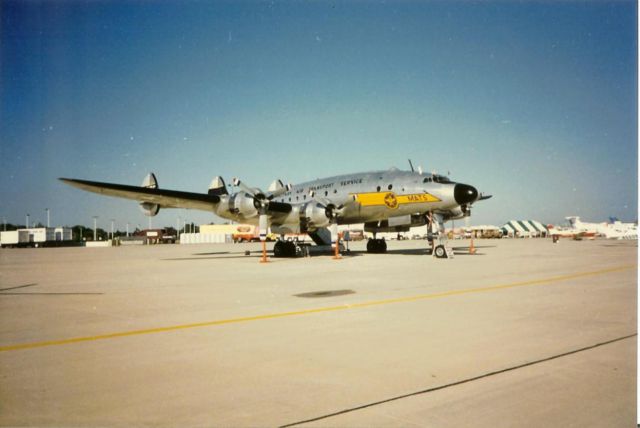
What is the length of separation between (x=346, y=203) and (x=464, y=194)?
255 inches

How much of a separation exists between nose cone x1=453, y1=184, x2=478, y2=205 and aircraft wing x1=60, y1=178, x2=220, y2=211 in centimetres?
1253

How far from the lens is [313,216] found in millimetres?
25203

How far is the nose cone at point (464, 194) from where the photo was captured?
23.0 metres

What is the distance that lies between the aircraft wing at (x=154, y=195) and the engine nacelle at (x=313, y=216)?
4767mm

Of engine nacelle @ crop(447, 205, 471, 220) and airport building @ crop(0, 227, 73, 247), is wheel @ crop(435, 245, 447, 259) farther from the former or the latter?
airport building @ crop(0, 227, 73, 247)

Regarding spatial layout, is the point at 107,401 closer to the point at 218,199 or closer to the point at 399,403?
the point at 399,403

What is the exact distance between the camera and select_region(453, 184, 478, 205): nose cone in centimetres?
2300

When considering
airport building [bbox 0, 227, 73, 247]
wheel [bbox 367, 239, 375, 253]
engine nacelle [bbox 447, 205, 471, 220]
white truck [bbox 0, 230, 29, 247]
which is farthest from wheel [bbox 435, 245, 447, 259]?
white truck [bbox 0, 230, 29, 247]

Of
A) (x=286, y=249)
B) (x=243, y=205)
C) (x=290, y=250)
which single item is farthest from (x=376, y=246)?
(x=243, y=205)

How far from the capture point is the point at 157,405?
3908 mm

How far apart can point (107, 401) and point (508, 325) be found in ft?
18.3

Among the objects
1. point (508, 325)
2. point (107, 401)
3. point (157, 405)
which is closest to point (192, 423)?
point (157, 405)

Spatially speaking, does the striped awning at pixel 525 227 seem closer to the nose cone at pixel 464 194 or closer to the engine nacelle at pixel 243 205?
the nose cone at pixel 464 194

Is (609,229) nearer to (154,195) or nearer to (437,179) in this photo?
(437,179)
